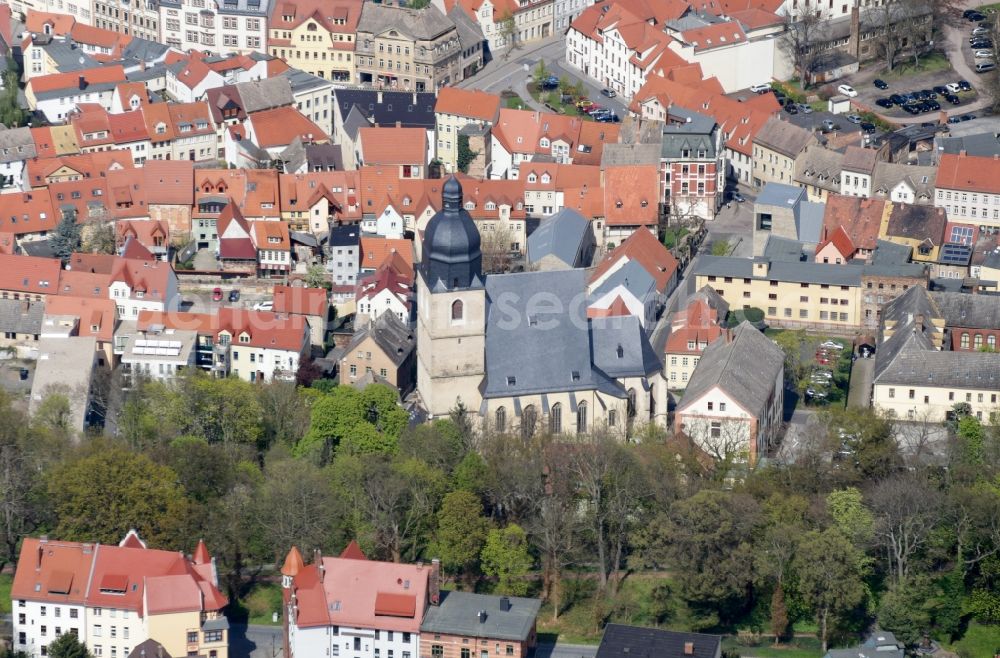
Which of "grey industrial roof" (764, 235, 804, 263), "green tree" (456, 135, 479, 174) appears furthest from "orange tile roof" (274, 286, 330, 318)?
"grey industrial roof" (764, 235, 804, 263)

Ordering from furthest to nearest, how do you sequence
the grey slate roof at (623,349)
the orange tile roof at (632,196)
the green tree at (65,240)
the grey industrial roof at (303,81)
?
the grey industrial roof at (303,81) → the orange tile roof at (632,196) → the green tree at (65,240) → the grey slate roof at (623,349)

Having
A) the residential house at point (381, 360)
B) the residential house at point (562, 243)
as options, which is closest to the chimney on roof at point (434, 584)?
the residential house at point (381, 360)

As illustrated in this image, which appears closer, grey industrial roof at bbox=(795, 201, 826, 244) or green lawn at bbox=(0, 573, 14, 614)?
green lawn at bbox=(0, 573, 14, 614)

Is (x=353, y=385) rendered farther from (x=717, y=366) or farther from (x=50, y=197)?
(x=50, y=197)

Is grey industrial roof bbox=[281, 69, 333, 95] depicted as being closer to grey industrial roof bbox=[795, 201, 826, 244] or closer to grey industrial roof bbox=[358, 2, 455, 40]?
grey industrial roof bbox=[358, 2, 455, 40]

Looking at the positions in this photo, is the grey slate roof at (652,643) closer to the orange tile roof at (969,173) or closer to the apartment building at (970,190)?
the apartment building at (970,190)

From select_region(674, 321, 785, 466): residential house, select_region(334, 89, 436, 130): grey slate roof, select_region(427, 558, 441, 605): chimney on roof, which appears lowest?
select_region(427, 558, 441, 605): chimney on roof
